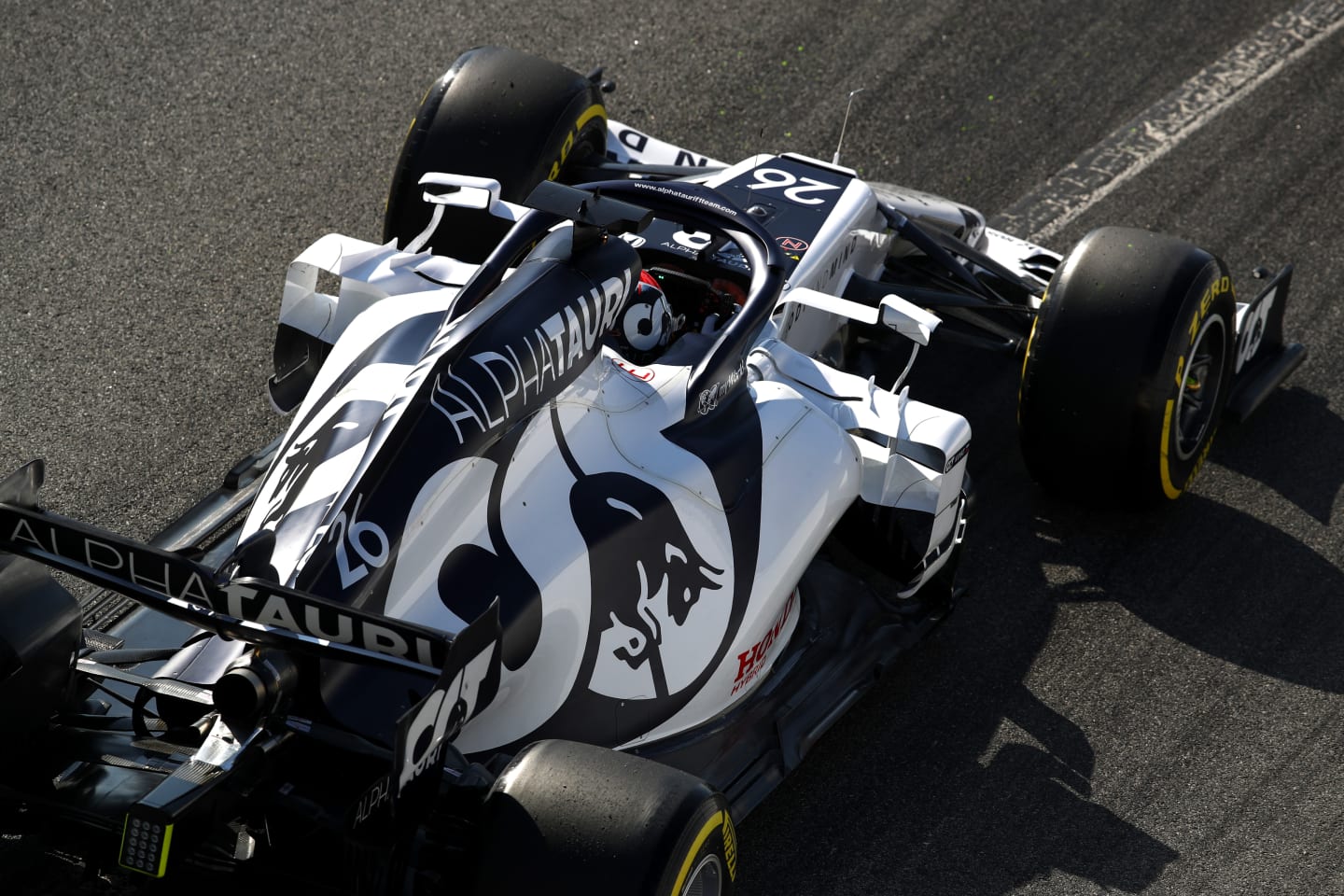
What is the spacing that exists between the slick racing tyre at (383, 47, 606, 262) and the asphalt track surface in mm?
970

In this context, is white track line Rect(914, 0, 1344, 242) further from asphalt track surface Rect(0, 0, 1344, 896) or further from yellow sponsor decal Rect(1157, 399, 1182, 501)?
yellow sponsor decal Rect(1157, 399, 1182, 501)

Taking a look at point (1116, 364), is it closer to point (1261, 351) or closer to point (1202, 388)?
point (1202, 388)

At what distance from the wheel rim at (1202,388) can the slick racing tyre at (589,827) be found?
323cm

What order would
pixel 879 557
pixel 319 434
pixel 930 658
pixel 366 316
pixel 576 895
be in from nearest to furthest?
pixel 576 895
pixel 319 434
pixel 366 316
pixel 879 557
pixel 930 658

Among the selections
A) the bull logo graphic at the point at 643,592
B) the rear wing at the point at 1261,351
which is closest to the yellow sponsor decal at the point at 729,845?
the bull logo graphic at the point at 643,592

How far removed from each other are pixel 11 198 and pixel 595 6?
3416 mm

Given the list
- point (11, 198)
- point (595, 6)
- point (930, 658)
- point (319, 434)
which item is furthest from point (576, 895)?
point (595, 6)

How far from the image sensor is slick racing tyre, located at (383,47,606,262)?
6.41m

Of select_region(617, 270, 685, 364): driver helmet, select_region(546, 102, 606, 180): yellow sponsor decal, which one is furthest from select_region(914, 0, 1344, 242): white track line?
select_region(617, 270, 685, 364): driver helmet

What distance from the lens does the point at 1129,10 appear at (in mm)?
9398

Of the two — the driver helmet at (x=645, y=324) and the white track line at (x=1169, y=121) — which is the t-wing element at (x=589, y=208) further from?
the white track line at (x=1169, y=121)

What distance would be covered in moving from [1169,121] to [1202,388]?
2874 mm

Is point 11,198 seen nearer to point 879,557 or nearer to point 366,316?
point 366,316

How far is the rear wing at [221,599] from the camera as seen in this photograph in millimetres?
3457
